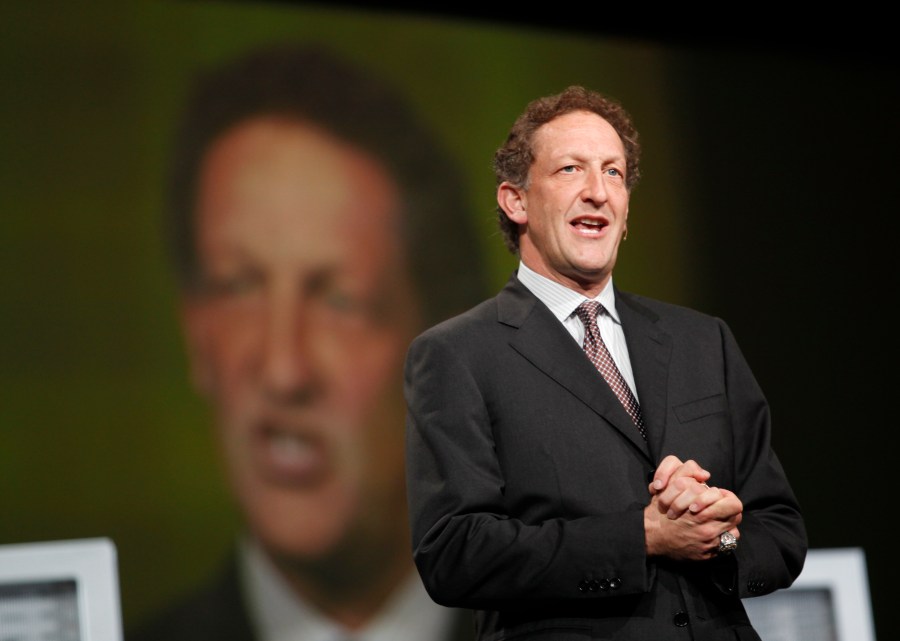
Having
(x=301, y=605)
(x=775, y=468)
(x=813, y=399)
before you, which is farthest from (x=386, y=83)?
(x=775, y=468)

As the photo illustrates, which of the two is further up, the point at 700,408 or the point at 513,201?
the point at 513,201

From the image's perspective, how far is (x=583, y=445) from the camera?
188 cm

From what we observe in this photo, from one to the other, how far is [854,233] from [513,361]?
121 inches

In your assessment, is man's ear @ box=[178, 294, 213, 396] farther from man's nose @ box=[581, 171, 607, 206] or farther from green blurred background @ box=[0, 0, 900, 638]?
man's nose @ box=[581, 171, 607, 206]

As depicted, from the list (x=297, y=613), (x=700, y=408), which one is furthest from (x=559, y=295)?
(x=297, y=613)

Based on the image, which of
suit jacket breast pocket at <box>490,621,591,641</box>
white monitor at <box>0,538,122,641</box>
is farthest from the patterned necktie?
white monitor at <box>0,538,122,641</box>

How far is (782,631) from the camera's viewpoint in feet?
11.2

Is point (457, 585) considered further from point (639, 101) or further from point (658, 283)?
point (639, 101)

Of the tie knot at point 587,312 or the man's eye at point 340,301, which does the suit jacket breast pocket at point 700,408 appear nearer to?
the tie knot at point 587,312

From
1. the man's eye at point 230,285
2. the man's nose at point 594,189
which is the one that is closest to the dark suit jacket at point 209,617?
the man's eye at point 230,285

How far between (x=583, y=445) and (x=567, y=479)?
0.21ft

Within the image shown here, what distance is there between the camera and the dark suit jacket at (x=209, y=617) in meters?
3.41

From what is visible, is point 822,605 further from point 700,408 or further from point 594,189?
point 594,189

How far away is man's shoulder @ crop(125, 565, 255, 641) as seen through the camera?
340 cm
